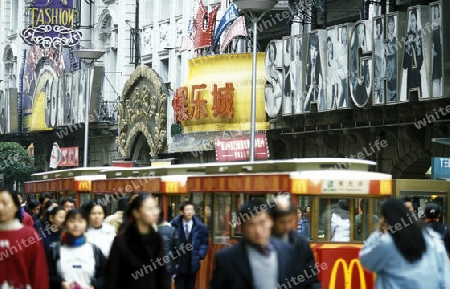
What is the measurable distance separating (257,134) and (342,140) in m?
3.20

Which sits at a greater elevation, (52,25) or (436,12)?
(52,25)

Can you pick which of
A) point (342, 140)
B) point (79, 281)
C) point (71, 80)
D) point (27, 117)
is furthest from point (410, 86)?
point (27, 117)

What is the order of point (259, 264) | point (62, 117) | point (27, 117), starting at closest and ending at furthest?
point (259, 264)
point (62, 117)
point (27, 117)

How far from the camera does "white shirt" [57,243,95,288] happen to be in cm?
1373

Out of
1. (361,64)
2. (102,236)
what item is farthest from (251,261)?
(361,64)

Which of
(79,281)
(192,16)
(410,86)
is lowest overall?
(79,281)

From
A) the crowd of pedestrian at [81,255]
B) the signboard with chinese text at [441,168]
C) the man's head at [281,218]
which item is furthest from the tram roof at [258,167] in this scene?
the man's head at [281,218]

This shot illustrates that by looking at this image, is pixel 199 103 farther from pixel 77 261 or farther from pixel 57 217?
pixel 77 261

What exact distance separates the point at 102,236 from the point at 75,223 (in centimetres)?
200

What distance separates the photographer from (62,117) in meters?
66.8

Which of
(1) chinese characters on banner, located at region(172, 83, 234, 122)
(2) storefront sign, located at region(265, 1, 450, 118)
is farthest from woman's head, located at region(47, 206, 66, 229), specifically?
(1) chinese characters on banner, located at region(172, 83, 234, 122)

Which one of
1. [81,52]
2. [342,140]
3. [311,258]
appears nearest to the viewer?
[311,258]

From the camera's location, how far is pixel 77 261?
45.3 ft

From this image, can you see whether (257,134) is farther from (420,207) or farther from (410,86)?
(420,207)
